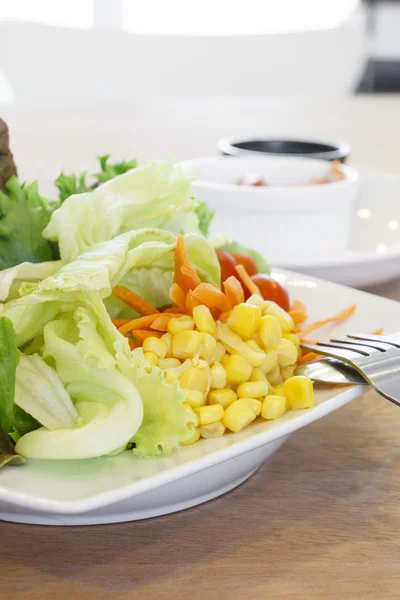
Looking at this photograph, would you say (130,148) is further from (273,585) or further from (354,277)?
(273,585)

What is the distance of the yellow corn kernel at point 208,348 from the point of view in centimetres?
113

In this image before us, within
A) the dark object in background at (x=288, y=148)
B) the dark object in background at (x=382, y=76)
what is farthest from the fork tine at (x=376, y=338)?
the dark object in background at (x=382, y=76)

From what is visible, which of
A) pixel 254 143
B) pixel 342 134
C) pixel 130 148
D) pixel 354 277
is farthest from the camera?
pixel 342 134

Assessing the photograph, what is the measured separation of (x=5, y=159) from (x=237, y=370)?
472 mm

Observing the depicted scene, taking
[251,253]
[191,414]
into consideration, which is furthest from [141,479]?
[251,253]

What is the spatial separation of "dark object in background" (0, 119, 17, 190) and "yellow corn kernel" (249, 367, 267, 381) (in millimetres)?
455

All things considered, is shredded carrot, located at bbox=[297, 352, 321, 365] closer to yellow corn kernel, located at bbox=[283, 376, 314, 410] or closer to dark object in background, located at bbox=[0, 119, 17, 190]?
yellow corn kernel, located at bbox=[283, 376, 314, 410]

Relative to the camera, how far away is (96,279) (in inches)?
42.6

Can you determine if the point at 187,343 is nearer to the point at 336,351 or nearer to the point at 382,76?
the point at 336,351

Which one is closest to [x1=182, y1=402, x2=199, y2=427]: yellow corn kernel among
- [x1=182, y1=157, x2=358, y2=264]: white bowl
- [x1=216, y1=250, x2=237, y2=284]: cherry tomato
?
[x1=216, y1=250, x2=237, y2=284]: cherry tomato

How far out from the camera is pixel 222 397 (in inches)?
43.4

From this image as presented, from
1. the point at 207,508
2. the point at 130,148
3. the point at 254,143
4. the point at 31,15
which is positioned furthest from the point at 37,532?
the point at 31,15

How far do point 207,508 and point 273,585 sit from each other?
0.17 meters

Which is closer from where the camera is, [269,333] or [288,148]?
[269,333]
